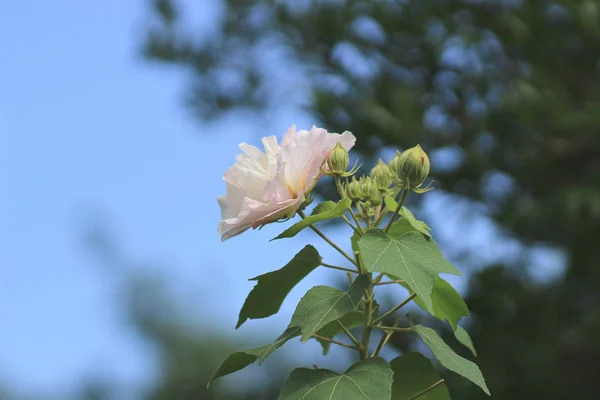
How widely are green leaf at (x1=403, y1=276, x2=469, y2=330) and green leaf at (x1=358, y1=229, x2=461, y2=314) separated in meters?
0.10

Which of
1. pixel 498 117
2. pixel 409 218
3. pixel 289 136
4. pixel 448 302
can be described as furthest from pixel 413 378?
pixel 498 117

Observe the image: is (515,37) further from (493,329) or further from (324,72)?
(493,329)

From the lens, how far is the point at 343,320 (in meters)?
0.98

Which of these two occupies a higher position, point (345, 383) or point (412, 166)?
point (412, 166)

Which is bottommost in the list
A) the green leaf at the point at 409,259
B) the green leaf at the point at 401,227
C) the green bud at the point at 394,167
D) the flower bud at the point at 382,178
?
the green leaf at the point at 409,259

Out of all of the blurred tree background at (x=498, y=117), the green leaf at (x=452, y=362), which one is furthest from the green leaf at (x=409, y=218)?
the blurred tree background at (x=498, y=117)

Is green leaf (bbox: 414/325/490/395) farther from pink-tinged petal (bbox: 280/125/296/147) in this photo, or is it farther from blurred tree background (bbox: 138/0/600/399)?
blurred tree background (bbox: 138/0/600/399)

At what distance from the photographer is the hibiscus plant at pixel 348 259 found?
75 centimetres

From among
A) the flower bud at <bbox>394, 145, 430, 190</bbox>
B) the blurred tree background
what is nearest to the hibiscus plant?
the flower bud at <bbox>394, 145, 430, 190</bbox>

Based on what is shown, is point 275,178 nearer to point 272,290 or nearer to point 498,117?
point 272,290

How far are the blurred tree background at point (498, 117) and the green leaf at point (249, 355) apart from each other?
3253 millimetres

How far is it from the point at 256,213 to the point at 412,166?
0.18 metres

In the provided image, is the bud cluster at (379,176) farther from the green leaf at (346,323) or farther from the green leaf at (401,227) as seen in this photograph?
the green leaf at (346,323)

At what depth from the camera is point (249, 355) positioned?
2.73 ft
